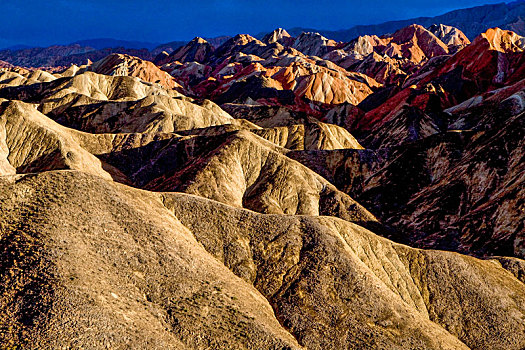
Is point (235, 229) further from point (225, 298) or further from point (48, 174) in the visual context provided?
point (48, 174)

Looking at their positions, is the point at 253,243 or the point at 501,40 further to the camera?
the point at 501,40

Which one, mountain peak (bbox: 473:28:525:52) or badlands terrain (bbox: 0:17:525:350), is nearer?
badlands terrain (bbox: 0:17:525:350)

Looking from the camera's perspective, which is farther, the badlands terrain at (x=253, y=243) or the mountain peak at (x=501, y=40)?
the mountain peak at (x=501, y=40)

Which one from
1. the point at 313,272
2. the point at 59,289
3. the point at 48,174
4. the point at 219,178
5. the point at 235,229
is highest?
the point at 219,178

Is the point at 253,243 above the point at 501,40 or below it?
below

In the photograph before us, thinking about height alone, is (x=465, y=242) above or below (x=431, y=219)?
below

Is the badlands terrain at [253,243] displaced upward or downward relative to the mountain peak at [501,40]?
downward

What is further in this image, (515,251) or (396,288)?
(515,251)

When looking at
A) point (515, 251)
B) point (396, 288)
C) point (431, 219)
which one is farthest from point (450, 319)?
point (431, 219)

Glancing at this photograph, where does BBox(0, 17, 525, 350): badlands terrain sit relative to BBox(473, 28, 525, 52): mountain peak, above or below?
below

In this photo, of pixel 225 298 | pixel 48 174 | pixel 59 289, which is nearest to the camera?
pixel 59 289

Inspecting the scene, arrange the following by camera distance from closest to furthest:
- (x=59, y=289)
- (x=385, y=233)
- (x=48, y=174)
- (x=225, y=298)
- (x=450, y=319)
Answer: (x=59, y=289), (x=225, y=298), (x=48, y=174), (x=450, y=319), (x=385, y=233)
